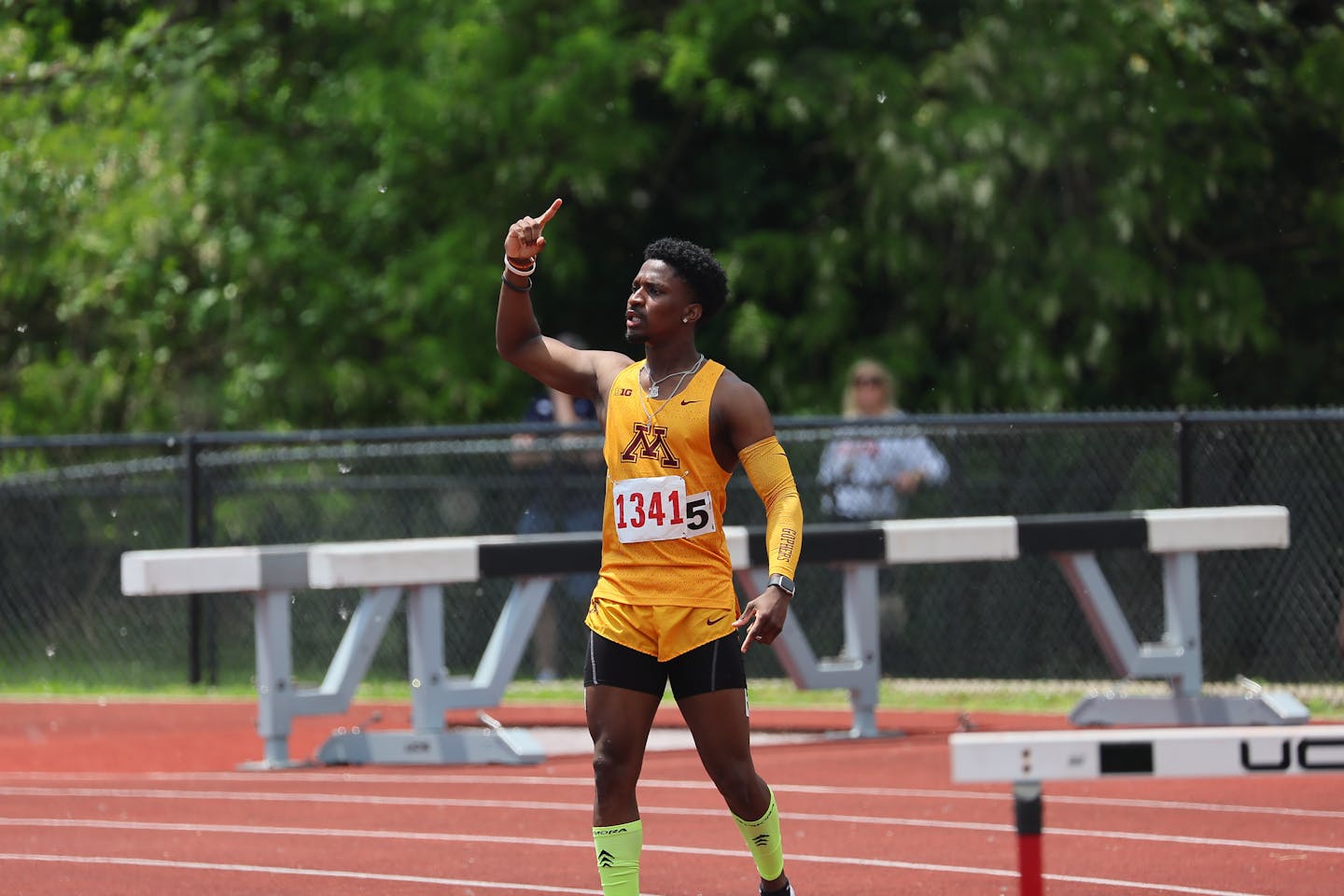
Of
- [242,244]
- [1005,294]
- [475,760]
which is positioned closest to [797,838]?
[475,760]

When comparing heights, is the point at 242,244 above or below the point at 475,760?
above

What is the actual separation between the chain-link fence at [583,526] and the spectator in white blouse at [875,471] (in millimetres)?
96

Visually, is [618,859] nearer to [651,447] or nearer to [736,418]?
[651,447]

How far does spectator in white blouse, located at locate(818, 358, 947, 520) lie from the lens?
1452 cm

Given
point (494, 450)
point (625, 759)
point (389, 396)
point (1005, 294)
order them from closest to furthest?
point (625, 759)
point (494, 450)
point (1005, 294)
point (389, 396)

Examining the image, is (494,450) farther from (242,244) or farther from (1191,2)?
(1191,2)

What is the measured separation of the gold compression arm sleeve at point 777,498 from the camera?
6.38m

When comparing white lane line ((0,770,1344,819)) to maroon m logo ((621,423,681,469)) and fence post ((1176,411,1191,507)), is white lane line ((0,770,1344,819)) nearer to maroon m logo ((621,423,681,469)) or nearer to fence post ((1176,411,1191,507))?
fence post ((1176,411,1191,507))

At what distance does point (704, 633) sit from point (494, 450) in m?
8.95

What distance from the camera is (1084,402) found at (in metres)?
17.5

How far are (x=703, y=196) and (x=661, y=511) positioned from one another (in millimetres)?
12943

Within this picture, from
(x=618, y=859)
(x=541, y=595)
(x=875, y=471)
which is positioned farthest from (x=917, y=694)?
(x=618, y=859)

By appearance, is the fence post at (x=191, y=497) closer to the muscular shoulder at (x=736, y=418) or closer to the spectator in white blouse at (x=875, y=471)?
the spectator in white blouse at (x=875, y=471)

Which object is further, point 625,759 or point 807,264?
point 807,264
